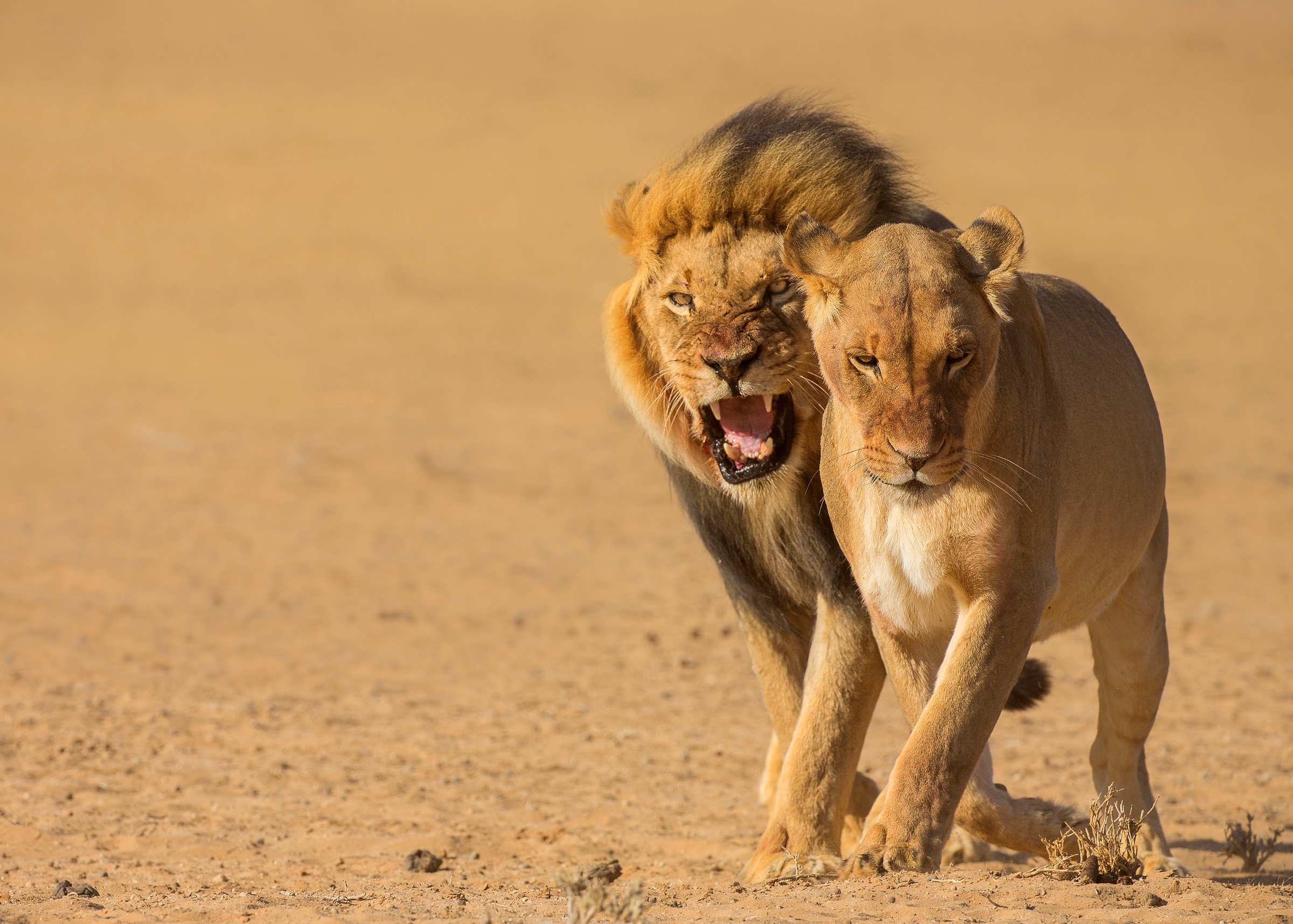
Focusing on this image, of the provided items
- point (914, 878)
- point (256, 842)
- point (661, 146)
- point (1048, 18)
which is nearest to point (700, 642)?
point (256, 842)

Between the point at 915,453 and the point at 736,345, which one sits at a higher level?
the point at 736,345

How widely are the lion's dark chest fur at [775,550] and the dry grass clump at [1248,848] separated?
1.46 meters

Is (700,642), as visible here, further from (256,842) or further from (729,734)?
(256,842)

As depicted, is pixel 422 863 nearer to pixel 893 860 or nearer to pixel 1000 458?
pixel 893 860

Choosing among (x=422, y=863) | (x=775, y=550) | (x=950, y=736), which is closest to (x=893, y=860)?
(x=950, y=736)

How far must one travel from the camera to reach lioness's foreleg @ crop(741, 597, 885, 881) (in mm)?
4348

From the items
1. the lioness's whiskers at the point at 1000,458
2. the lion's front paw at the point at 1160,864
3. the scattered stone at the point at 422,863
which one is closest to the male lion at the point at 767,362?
the lioness's whiskers at the point at 1000,458

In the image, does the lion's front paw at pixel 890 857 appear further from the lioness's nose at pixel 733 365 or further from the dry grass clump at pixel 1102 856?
the lioness's nose at pixel 733 365

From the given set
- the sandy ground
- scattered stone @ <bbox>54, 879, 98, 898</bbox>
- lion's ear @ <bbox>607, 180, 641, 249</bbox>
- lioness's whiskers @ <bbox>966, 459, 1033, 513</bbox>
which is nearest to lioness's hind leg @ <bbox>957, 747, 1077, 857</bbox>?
the sandy ground

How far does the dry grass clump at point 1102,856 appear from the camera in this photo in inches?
145

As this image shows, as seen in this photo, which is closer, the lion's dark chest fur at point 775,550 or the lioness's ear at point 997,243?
the lioness's ear at point 997,243

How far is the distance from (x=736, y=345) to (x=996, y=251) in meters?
0.76

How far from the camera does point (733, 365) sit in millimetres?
4055

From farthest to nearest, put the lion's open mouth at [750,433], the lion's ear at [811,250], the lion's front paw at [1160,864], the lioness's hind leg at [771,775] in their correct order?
the lioness's hind leg at [771,775] < the lion's front paw at [1160,864] < the lion's open mouth at [750,433] < the lion's ear at [811,250]
